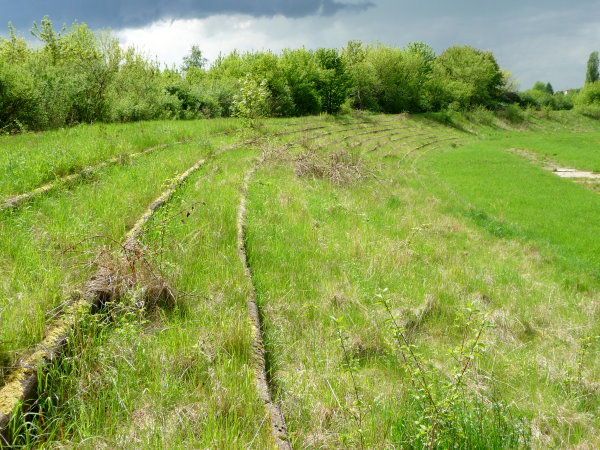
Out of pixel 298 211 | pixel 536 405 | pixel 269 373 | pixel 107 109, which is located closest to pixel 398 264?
pixel 298 211

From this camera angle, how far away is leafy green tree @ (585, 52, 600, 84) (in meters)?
115

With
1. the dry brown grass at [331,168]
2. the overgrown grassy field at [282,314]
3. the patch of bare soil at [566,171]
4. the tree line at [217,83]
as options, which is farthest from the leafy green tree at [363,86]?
the overgrown grassy field at [282,314]

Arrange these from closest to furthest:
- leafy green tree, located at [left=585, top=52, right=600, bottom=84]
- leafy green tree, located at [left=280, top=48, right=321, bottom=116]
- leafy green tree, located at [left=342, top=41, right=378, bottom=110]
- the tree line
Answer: the tree line, leafy green tree, located at [left=280, top=48, right=321, bottom=116], leafy green tree, located at [left=342, top=41, right=378, bottom=110], leafy green tree, located at [left=585, top=52, right=600, bottom=84]

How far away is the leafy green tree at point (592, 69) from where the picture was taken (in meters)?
115

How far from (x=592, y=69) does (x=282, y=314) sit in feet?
461

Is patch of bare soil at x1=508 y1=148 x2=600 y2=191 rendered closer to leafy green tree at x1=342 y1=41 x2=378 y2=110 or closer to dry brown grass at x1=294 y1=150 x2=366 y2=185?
dry brown grass at x1=294 y1=150 x2=366 y2=185

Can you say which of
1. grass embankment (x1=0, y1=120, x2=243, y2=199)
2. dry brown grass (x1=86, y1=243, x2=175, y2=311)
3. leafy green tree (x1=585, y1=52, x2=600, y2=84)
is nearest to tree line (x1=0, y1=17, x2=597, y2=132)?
grass embankment (x1=0, y1=120, x2=243, y2=199)

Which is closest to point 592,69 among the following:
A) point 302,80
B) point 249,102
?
point 302,80

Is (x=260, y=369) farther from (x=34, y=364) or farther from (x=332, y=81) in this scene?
(x=332, y=81)

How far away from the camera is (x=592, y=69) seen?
115188mm

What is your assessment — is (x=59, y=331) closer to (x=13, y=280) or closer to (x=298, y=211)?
(x=13, y=280)

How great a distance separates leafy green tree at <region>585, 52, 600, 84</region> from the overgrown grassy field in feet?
420

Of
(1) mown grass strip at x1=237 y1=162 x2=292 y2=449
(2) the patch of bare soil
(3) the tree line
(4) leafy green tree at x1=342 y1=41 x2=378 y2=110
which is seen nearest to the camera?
(1) mown grass strip at x1=237 y1=162 x2=292 y2=449

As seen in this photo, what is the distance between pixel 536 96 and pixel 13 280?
322 ft
